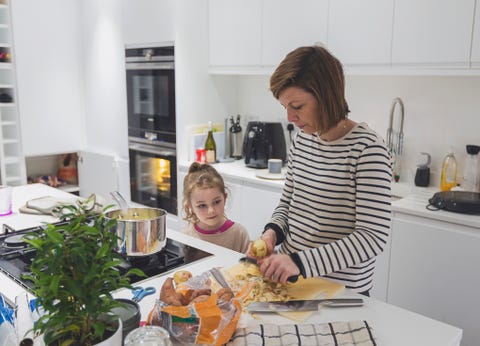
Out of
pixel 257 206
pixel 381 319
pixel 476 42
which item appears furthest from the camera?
pixel 257 206

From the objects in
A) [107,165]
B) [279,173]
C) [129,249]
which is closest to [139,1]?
[107,165]

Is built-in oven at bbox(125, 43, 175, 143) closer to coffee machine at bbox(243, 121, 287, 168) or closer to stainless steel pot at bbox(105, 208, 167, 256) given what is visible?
coffee machine at bbox(243, 121, 287, 168)

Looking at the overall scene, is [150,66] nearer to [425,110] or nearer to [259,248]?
[425,110]

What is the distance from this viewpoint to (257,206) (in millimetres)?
2963

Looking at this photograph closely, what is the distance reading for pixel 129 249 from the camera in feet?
4.67

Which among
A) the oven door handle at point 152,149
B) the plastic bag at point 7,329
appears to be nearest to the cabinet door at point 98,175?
the oven door handle at point 152,149

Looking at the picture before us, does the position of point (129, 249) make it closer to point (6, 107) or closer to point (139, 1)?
point (139, 1)

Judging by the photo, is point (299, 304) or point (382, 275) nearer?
point (299, 304)

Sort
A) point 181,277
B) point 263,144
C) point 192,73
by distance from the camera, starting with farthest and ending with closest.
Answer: point 192,73 → point 263,144 → point 181,277

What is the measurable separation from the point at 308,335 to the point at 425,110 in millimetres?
2039

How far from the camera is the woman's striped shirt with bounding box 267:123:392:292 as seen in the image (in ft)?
4.22

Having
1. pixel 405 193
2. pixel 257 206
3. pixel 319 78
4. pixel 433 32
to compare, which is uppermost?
pixel 433 32

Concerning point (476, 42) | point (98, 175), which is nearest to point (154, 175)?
point (98, 175)

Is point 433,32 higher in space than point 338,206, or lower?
higher
